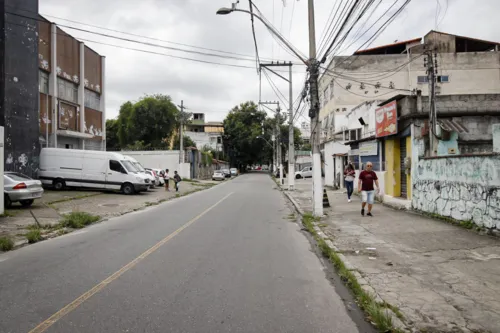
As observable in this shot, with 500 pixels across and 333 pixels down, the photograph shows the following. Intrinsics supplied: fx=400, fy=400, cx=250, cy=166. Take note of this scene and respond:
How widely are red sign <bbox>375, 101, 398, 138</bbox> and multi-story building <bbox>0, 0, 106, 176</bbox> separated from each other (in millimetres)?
13954

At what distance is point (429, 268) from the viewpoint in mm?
6293

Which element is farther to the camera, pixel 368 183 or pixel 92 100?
pixel 92 100

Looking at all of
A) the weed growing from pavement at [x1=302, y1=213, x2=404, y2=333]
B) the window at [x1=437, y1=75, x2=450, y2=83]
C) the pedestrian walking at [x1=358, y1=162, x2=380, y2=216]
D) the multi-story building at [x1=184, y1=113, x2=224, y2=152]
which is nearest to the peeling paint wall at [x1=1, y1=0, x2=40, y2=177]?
the pedestrian walking at [x1=358, y1=162, x2=380, y2=216]

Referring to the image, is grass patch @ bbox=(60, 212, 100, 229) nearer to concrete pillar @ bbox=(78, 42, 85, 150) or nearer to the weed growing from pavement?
the weed growing from pavement

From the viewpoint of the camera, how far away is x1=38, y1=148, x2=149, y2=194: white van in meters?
22.8

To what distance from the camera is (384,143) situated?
1833 cm

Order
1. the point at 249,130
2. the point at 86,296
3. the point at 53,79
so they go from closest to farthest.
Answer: the point at 86,296, the point at 53,79, the point at 249,130

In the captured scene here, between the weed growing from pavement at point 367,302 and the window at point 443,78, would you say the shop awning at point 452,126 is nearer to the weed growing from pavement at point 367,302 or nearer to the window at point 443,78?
the weed growing from pavement at point 367,302

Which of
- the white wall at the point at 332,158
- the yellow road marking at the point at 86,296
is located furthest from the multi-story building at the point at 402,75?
the yellow road marking at the point at 86,296

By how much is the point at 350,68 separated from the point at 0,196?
97.1 feet

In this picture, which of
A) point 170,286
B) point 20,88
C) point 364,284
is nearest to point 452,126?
point 364,284

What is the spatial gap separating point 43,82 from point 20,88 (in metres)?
4.80

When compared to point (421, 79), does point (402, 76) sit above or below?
above

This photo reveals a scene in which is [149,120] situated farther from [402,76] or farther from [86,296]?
[86,296]
